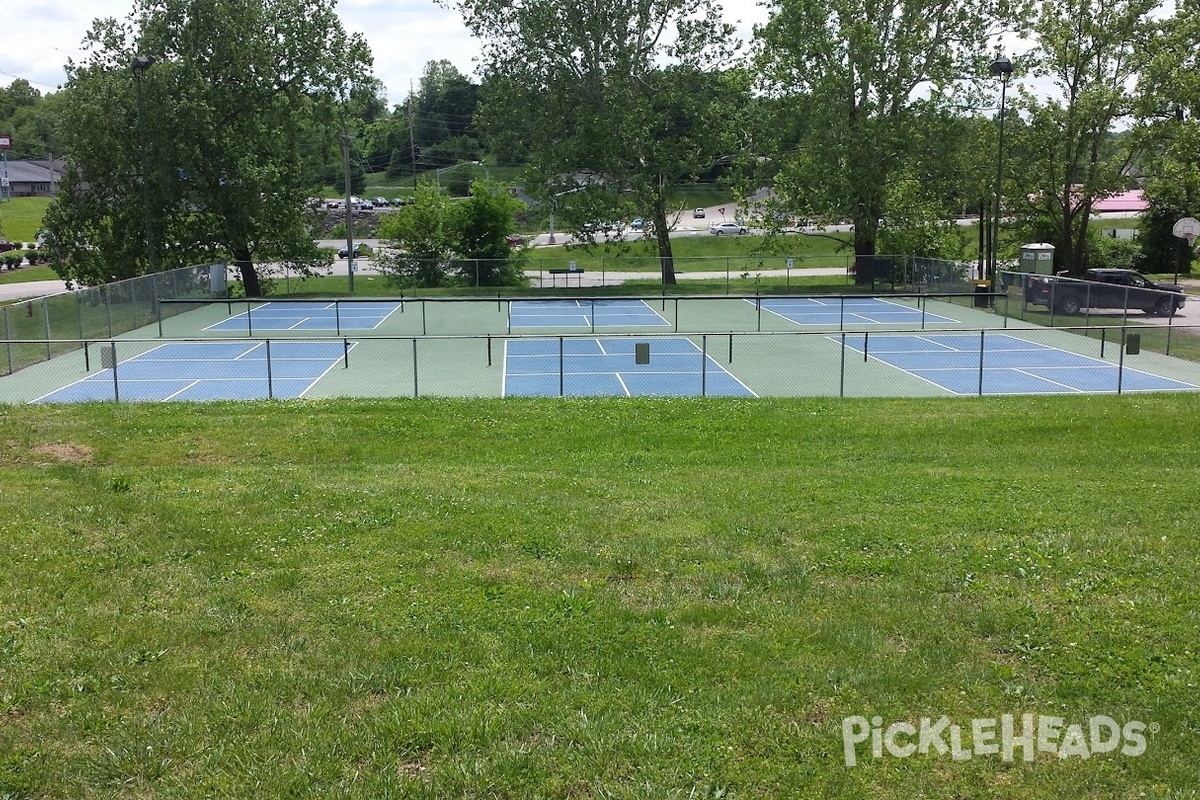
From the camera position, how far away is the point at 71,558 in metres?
8.06

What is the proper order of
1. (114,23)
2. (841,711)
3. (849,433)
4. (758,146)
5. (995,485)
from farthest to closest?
(758,146), (114,23), (849,433), (995,485), (841,711)

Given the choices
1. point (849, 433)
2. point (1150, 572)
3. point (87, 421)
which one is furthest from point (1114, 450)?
point (87, 421)

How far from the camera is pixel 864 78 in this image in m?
48.0

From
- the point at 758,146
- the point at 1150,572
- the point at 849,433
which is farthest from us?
the point at 758,146

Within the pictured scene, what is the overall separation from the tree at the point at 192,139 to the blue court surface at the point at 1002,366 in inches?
1049

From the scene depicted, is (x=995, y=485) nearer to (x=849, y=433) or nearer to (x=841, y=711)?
(x=849, y=433)

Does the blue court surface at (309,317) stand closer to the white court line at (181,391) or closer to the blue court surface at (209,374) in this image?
the blue court surface at (209,374)

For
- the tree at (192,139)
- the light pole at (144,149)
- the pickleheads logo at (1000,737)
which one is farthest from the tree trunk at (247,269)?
the pickleheads logo at (1000,737)

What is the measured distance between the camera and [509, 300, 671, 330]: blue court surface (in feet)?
124

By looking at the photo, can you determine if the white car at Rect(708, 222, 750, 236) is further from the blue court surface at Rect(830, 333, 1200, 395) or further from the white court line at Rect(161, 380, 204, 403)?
the white court line at Rect(161, 380, 204, 403)

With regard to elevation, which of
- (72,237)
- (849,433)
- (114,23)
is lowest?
(849,433)

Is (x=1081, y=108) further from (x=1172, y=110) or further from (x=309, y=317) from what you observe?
(x=309, y=317)

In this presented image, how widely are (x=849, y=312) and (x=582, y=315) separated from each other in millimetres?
10597

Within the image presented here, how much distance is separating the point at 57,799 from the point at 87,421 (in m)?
12.7
